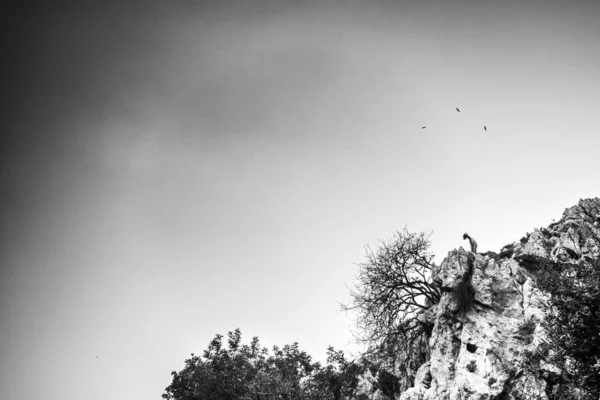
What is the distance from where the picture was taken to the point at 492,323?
59.9 ft

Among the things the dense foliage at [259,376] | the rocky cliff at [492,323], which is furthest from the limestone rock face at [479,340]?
the dense foliage at [259,376]

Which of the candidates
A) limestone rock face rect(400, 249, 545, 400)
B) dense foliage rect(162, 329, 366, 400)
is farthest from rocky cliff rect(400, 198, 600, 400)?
dense foliage rect(162, 329, 366, 400)

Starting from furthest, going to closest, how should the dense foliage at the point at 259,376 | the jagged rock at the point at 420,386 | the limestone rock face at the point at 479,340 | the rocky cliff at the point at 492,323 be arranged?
the dense foliage at the point at 259,376 → the jagged rock at the point at 420,386 → the limestone rock face at the point at 479,340 → the rocky cliff at the point at 492,323

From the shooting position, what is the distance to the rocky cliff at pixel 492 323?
1533 centimetres

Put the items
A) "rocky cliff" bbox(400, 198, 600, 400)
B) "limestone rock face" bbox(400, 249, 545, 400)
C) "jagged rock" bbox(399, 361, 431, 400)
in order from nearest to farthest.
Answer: "rocky cliff" bbox(400, 198, 600, 400), "limestone rock face" bbox(400, 249, 545, 400), "jagged rock" bbox(399, 361, 431, 400)

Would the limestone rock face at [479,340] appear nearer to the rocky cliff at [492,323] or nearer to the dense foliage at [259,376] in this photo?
the rocky cliff at [492,323]

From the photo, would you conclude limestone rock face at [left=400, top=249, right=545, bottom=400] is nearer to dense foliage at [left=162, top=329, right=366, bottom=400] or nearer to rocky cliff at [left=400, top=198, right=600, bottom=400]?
rocky cliff at [left=400, top=198, right=600, bottom=400]

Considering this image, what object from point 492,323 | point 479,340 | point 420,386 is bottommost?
point 420,386

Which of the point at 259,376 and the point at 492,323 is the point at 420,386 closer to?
the point at 492,323

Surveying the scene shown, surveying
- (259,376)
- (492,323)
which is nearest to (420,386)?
(492,323)

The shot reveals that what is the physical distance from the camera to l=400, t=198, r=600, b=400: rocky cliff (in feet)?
50.3

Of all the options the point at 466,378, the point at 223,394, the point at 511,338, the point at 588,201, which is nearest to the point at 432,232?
the point at 511,338

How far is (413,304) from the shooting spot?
75.7 ft

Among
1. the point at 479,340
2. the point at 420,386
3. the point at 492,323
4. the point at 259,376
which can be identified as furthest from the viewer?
the point at 259,376
